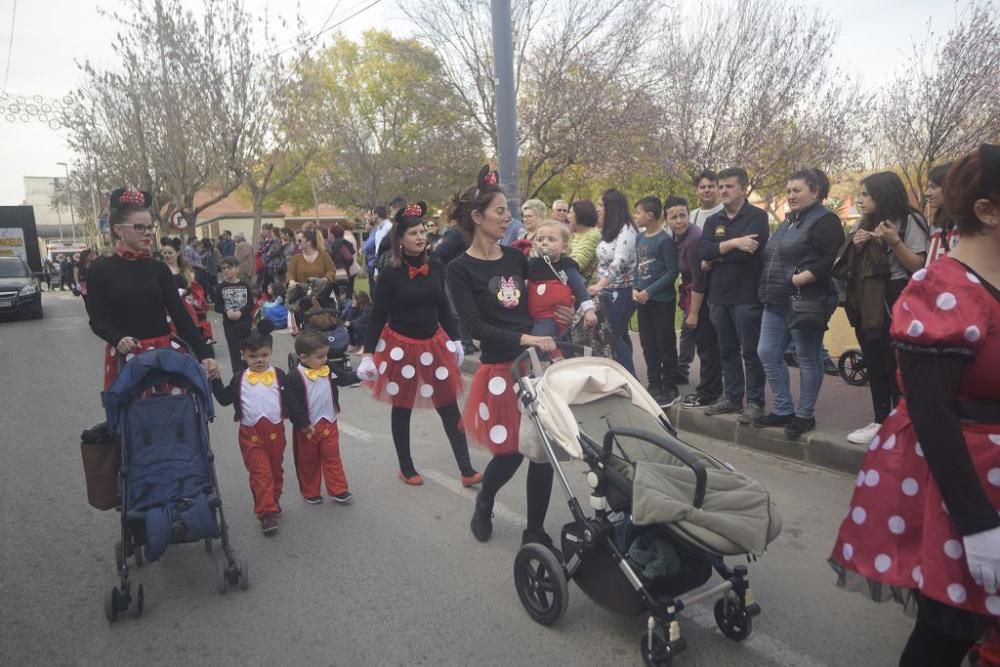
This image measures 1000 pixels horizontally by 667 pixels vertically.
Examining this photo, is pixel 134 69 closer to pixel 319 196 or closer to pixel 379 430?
pixel 319 196

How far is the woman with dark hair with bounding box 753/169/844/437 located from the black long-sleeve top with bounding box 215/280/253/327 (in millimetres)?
5801

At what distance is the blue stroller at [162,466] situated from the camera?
336 cm

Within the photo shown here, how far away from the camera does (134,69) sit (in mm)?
22984

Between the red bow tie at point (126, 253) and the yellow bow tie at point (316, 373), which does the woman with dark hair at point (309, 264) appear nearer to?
the yellow bow tie at point (316, 373)

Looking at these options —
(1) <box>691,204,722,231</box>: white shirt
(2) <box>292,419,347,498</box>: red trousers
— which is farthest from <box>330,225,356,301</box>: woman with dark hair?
(2) <box>292,419,347,498</box>: red trousers

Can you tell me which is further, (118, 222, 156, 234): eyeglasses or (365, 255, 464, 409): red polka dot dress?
(365, 255, 464, 409): red polka dot dress

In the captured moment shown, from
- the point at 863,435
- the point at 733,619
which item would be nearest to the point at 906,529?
the point at 733,619

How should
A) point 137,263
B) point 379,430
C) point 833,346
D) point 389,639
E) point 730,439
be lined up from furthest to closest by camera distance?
point 833,346 → point 379,430 → point 730,439 → point 137,263 → point 389,639

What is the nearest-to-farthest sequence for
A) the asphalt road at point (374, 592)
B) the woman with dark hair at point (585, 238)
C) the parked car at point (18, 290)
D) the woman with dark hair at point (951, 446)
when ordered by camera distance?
the woman with dark hair at point (951, 446) → the asphalt road at point (374, 592) → the woman with dark hair at point (585, 238) → the parked car at point (18, 290)

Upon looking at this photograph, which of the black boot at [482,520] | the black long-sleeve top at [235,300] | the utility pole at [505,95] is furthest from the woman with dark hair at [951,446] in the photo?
the black long-sleeve top at [235,300]

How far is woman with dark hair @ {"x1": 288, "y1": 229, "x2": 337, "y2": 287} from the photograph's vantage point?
28.7 ft

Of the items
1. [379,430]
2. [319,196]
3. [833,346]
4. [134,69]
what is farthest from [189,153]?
[833,346]

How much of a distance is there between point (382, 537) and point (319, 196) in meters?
39.7

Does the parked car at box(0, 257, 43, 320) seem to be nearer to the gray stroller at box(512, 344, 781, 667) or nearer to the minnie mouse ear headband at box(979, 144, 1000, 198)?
the gray stroller at box(512, 344, 781, 667)
